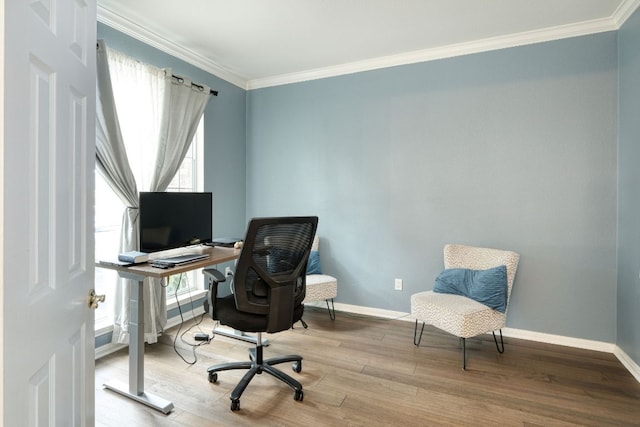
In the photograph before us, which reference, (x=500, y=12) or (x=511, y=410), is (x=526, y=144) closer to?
(x=500, y=12)

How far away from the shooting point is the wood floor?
1937mm

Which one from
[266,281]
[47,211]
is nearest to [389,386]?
[266,281]

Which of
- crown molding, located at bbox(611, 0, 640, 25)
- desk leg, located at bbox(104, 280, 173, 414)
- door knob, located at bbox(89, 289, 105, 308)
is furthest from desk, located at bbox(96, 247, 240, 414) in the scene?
crown molding, located at bbox(611, 0, 640, 25)

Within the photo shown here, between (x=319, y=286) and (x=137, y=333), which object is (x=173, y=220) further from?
(x=319, y=286)

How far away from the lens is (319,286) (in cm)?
331

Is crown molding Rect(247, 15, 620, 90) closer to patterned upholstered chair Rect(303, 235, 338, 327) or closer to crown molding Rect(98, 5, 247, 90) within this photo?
crown molding Rect(98, 5, 247, 90)

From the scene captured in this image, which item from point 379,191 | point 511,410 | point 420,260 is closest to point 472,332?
point 511,410

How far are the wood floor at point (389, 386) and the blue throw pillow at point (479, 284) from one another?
0.46 metres

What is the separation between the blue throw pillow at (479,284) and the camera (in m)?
2.65

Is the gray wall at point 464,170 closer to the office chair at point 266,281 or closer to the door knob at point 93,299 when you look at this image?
the office chair at point 266,281

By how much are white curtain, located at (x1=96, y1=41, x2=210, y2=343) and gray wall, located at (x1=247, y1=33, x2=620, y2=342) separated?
3.81 ft

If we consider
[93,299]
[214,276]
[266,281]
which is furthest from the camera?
[214,276]

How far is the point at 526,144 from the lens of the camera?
2.99m

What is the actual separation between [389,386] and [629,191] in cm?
229
